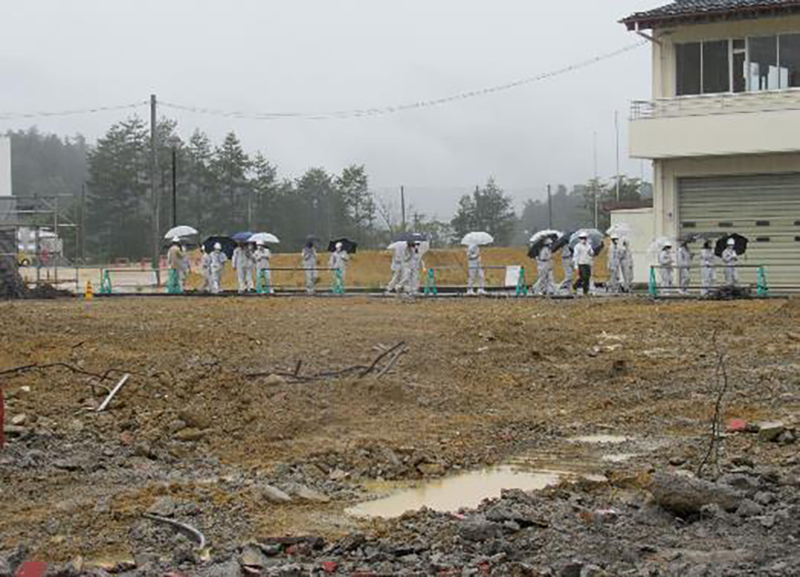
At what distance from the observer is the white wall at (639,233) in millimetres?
39594

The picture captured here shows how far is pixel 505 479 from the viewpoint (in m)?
12.6

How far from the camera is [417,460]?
509 inches

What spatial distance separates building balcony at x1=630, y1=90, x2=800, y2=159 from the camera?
35.8 m

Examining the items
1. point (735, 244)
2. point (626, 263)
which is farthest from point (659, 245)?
point (735, 244)

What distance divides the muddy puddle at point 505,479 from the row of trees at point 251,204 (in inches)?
1503

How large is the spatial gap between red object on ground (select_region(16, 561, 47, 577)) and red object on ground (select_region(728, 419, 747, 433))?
830 cm

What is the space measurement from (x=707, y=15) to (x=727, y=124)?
334 cm

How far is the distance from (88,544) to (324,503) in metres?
2.45

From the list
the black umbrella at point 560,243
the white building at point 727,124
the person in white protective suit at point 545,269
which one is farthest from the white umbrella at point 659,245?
the person in white protective suit at point 545,269

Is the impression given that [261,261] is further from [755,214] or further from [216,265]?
[755,214]

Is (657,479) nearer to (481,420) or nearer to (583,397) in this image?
(481,420)

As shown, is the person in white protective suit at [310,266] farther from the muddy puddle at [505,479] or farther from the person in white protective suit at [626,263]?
the muddy puddle at [505,479]

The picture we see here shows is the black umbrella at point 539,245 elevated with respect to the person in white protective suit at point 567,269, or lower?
elevated

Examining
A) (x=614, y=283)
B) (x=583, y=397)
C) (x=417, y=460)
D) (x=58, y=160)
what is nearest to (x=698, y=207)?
(x=614, y=283)
